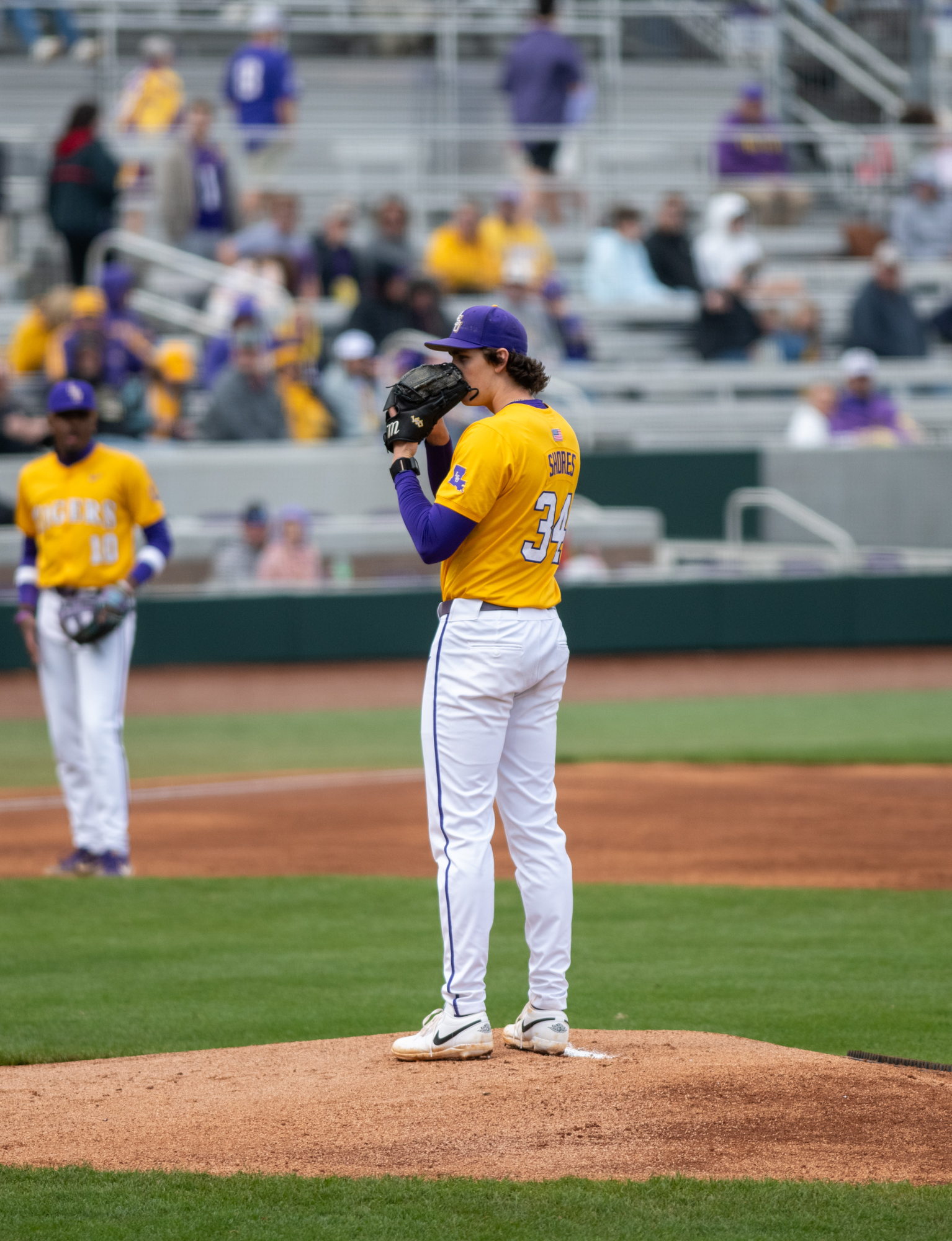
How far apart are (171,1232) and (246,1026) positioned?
208 cm

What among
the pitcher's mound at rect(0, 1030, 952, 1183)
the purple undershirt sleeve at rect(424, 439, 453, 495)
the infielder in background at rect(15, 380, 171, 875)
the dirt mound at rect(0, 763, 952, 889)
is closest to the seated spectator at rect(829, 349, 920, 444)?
the dirt mound at rect(0, 763, 952, 889)

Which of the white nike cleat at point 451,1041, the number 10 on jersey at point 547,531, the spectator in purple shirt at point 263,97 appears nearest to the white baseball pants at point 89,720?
the white nike cleat at point 451,1041

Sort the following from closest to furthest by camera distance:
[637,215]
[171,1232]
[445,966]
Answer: [171,1232] < [445,966] < [637,215]

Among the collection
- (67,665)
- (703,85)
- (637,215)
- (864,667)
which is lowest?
(864,667)

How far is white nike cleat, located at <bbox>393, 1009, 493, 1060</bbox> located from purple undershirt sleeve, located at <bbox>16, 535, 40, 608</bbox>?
13.9 feet

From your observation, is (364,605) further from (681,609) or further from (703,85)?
(703,85)

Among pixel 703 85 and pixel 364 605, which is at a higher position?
pixel 703 85

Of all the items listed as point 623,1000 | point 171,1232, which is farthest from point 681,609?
point 171,1232

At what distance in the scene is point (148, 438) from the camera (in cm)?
1673

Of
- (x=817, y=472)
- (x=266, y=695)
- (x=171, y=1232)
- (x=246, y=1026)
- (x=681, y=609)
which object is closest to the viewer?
(x=171, y=1232)

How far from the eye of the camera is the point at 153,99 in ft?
68.2

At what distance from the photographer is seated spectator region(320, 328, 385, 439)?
1736 centimetres

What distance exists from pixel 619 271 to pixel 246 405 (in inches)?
230

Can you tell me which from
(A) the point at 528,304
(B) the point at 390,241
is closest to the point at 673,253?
(A) the point at 528,304
